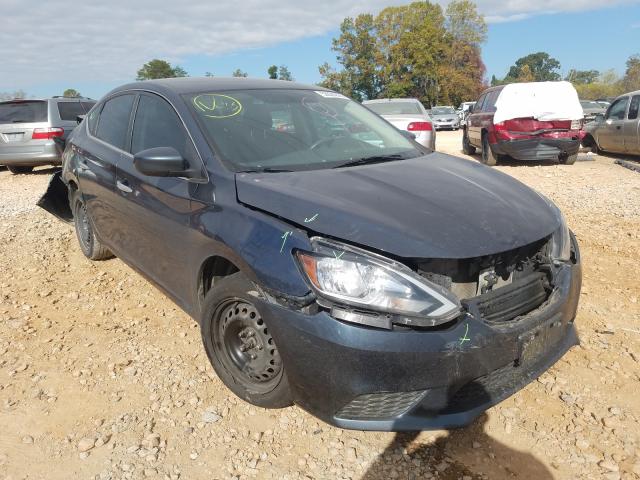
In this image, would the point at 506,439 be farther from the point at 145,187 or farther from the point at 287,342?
the point at 145,187

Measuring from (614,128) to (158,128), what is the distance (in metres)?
11.1

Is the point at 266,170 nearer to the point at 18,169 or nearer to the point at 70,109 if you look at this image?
the point at 70,109

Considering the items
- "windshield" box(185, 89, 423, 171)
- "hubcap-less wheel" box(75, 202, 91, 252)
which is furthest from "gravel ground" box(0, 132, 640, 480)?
"windshield" box(185, 89, 423, 171)

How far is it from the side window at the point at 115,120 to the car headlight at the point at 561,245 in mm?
2894

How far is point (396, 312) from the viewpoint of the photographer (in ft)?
6.57

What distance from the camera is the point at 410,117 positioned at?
31.6ft

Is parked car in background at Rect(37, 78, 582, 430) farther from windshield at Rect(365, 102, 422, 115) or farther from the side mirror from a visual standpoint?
windshield at Rect(365, 102, 422, 115)

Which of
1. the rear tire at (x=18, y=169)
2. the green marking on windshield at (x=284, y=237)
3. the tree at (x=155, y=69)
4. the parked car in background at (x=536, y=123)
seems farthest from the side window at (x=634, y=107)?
the tree at (x=155, y=69)

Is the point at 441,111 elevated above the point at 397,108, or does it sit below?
above

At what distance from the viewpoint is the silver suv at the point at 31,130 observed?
10523 millimetres

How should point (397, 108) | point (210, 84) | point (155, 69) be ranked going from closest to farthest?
point (210, 84)
point (397, 108)
point (155, 69)

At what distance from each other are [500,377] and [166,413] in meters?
1.67

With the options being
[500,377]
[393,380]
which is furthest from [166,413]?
[500,377]

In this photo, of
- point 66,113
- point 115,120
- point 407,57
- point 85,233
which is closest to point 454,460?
point 115,120
